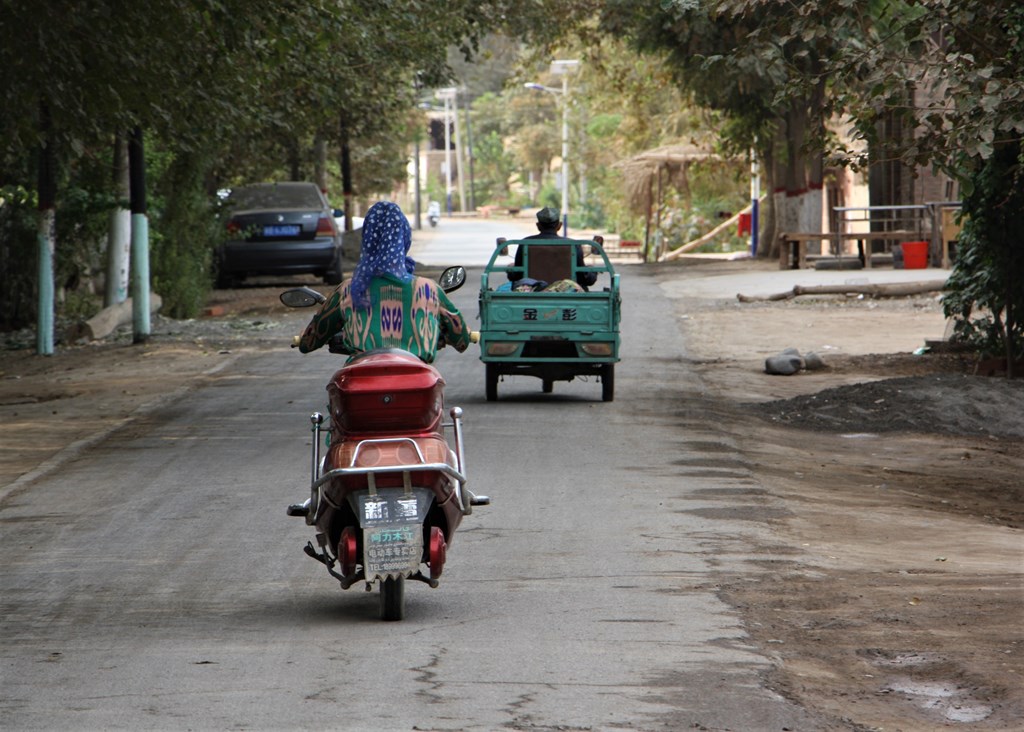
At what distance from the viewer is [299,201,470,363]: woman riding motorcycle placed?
22.1 feet

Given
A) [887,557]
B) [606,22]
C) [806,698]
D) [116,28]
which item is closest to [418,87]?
[606,22]

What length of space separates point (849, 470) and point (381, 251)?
5.80 meters

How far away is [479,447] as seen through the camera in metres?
11.7

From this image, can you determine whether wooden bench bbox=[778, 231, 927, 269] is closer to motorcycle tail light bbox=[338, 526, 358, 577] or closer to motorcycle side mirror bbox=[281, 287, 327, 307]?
motorcycle side mirror bbox=[281, 287, 327, 307]

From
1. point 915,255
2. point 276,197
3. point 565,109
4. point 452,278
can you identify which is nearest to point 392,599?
point 452,278

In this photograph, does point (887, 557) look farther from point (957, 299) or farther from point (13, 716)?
point (957, 299)

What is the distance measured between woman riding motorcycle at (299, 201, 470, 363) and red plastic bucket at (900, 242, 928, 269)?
1064 inches

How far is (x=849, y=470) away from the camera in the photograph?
1155cm

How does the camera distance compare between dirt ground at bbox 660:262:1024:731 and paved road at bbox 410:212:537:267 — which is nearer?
dirt ground at bbox 660:262:1024:731

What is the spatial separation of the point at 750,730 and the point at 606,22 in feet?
88.5

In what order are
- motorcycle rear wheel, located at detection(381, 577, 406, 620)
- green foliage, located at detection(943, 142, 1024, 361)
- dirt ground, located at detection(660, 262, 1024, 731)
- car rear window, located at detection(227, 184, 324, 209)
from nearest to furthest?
1. dirt ground, located at detection(660, 262, 1024, 731)
2. motorcycle rear wheel, located at detection(381, 577, 406, 620)
3. green foliage, located at detection(943, 142, 1024, 361)
4. car rear window, located at detection(227, 184, 324, 209)

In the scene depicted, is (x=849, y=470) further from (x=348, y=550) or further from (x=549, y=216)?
(x=348, y=550)

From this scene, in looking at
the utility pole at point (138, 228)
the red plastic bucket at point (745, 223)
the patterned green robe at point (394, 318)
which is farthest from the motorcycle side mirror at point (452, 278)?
the red plastic bucket at point (745, 223)

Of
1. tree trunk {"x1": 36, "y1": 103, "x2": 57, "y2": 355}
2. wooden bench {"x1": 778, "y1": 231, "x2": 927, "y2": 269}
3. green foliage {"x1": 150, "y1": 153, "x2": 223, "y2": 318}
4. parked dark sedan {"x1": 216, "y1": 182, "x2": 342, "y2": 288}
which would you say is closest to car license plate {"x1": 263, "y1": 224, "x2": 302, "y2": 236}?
parked dark sedan {"x1": 216, "y1": 182, "x2": 342, "y2": 288}
